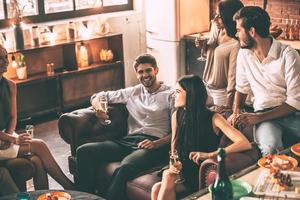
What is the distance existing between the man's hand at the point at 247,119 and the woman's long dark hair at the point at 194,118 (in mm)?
258

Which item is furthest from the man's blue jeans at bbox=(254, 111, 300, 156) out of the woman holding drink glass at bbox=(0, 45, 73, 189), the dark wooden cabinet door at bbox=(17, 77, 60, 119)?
the dark wooden cabinet door at bbox=(17, 77, 60, 119)

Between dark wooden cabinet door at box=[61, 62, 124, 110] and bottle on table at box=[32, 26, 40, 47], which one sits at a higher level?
bottle on table at box=[32, 26, 40, 47]

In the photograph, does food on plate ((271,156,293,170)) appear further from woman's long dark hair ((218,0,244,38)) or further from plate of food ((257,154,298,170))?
woman's long dark hair ((218,0,244,38))

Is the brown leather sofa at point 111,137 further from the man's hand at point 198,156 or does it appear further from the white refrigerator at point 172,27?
the white refrigerator at point 172,27

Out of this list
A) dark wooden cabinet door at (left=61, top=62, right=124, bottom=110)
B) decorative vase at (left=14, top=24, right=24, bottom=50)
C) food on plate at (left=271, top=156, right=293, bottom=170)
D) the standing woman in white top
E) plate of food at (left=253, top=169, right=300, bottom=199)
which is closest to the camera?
plate of food at (left=253, top=169, right=300, bottom=199)

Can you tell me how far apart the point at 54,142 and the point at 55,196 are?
2.56 metres

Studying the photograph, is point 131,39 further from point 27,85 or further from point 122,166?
point 122,166

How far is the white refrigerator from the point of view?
650 cm

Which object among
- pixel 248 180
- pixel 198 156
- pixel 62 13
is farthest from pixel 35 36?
pixel 248 180

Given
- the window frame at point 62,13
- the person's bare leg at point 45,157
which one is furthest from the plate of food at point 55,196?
the window frame at point 62,13

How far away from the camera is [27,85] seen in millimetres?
6172

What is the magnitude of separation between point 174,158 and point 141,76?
42.0 inches

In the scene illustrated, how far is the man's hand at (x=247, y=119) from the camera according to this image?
355 cm

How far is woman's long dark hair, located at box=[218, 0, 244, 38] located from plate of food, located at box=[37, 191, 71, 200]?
2.01 m
